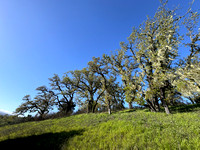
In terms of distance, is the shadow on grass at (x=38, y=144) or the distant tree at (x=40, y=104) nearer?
the shadow on grass at (x=38, y=144)

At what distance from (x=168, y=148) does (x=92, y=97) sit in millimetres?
22317

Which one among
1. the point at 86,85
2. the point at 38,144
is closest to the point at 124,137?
the point at 38,144

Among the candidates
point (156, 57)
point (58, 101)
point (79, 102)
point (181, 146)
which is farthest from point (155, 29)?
point (58, 101)

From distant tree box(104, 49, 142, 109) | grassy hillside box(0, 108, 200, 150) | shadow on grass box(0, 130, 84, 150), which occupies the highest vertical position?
distant tree box(104, 49, 142, 109)

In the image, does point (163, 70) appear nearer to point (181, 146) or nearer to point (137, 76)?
point (137, 76)

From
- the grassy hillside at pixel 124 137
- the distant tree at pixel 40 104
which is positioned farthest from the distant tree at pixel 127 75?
the distant tree at pixel 40 104

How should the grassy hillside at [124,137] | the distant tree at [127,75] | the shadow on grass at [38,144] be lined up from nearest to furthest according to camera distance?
the grassy hillside at [124,137], the shadow on grass at [38,144], the distant tree at [127,75]

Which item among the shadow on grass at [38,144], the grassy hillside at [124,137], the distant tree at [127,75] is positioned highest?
the distant tree at [127,75]

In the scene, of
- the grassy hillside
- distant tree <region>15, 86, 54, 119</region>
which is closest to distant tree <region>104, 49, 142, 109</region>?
the grassy hillside

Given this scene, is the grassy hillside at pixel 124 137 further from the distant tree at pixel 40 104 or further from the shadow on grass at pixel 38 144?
the distant tree at pixel 40 104

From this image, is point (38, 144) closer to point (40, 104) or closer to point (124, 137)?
point (124, 137)

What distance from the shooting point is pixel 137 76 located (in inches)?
544

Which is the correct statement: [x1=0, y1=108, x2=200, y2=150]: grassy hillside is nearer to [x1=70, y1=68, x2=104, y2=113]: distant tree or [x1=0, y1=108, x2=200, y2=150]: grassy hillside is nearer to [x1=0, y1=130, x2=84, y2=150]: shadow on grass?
[x1=0, y1=130, x2=84, y2=150]: shadow on grass

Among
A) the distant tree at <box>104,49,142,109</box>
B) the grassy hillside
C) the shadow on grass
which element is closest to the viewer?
the grassy hillside
